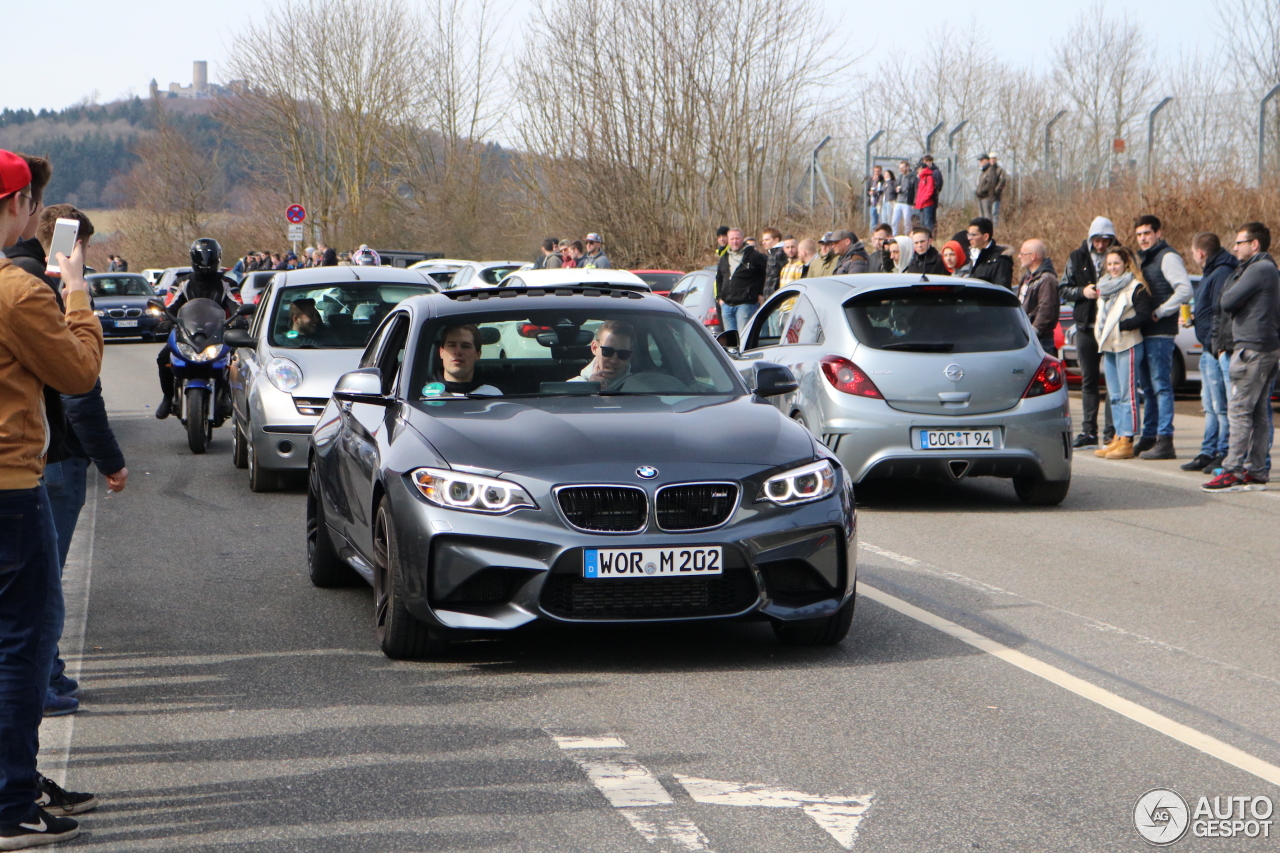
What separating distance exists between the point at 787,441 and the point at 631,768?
1.90 meters

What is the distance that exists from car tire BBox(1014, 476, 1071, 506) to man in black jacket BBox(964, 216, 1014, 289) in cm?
419

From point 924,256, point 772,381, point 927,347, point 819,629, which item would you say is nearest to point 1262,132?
point 924,256

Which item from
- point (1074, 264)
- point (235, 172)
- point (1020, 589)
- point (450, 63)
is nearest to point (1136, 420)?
point (1074, 264)

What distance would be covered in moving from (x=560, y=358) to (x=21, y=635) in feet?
11.3

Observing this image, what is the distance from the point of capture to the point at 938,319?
1069 centimetres

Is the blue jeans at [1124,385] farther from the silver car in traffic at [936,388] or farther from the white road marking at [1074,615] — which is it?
the white road marking at [1074,615]

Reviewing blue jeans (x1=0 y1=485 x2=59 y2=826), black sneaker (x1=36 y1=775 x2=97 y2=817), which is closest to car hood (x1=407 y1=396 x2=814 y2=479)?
black sneaker (x1=36 y1=775 x2=97 y2=817)

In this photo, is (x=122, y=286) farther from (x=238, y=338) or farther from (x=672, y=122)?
(x=238, y=338)

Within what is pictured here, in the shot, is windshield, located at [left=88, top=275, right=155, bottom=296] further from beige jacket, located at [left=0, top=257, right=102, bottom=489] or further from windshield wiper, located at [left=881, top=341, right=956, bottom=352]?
beige jacket, located at [left=0, top=257, right=102, bottom=489]

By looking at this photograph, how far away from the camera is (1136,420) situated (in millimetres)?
13578

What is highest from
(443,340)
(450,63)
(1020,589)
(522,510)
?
(450,63)

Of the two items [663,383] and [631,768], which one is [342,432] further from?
[631,768]

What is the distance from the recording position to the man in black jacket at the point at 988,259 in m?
14.7

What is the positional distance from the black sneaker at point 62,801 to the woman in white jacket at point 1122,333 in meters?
10.7
